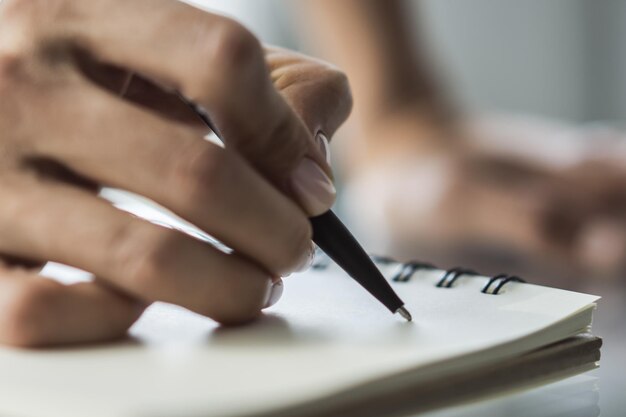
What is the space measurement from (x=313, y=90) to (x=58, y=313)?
0.59ft

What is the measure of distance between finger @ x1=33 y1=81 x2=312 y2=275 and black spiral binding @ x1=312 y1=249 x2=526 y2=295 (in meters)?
0.12

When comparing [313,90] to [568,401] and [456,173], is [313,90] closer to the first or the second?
[568,401]

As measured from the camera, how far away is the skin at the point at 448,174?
35.6 inches

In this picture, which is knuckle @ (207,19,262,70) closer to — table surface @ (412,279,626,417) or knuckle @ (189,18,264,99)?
knuckle @ (189,18,264,99)

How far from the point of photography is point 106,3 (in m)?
0.37

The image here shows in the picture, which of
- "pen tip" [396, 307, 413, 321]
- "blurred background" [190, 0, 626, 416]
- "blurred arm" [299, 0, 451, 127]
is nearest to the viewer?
"pen tip" [396, 307, 413, 321]

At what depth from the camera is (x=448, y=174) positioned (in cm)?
108

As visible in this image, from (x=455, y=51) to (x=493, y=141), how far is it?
1.48 metres

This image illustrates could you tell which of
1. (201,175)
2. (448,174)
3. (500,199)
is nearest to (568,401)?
(201,175)

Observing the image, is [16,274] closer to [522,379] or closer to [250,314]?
[250,314]

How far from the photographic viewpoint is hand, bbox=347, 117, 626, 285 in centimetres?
89

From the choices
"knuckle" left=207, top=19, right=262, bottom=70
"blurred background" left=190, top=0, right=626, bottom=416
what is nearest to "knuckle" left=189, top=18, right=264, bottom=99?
"knuckle" left=207, top=19, right=262, bottom=70

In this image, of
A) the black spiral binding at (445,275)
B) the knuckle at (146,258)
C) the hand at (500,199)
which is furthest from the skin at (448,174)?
the knuckle at (146,258)

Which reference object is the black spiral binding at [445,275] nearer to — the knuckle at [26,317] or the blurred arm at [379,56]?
the knuckle at [26,317]
